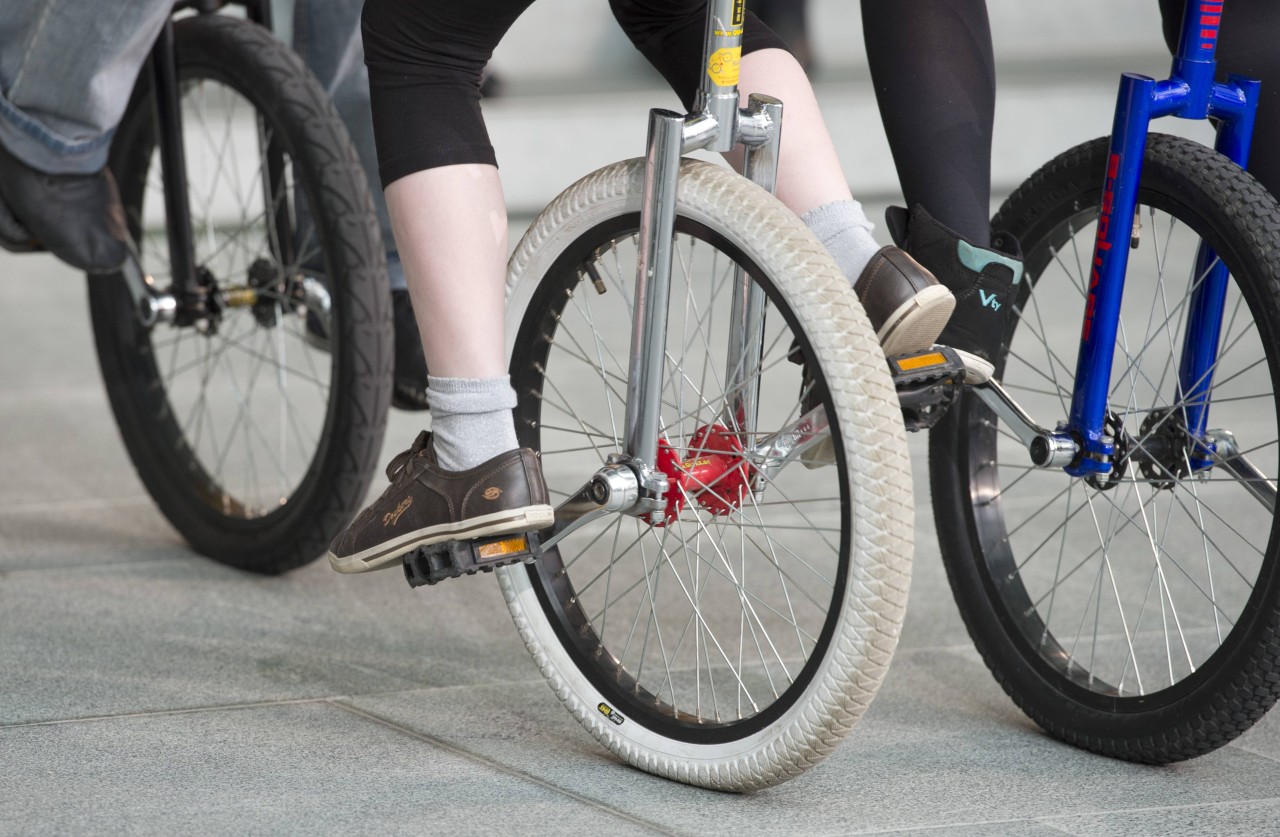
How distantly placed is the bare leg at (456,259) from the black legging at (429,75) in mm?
20

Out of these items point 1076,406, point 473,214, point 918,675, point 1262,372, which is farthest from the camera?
point 1262,372

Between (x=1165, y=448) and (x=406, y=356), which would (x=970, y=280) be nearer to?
(x=1165, y=448)

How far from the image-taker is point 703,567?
7.07ft

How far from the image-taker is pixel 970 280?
4.22 ft

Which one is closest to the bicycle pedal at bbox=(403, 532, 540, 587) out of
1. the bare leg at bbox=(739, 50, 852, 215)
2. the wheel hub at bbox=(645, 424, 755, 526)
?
the wheel hub at bbox=(645, 424, 755, 526)

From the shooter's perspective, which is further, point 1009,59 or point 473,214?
point 1009,59

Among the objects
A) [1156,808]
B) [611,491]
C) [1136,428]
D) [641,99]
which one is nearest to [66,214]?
[611,491]

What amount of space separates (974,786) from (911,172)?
54 centimetres

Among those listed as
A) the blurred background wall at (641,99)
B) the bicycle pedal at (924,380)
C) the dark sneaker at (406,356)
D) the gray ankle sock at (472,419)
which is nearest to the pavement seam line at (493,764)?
the gray ankle sock at (472,419)

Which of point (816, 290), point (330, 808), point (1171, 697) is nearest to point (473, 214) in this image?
point (816, 290)

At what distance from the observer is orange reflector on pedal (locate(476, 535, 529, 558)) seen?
1328mm

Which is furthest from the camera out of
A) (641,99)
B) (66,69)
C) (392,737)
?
(641,99)

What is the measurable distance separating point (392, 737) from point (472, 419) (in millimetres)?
327

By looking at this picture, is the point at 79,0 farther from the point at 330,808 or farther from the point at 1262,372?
the point at 1262,372
